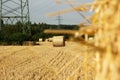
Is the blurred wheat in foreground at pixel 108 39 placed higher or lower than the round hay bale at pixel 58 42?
higher

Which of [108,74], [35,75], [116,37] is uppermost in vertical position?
[116,37]

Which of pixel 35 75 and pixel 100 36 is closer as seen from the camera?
pixel 100 36

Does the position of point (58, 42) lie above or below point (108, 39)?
below

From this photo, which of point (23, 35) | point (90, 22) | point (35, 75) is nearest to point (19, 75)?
point (35, 75)

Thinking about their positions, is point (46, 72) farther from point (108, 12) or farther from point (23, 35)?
point (23, 35)

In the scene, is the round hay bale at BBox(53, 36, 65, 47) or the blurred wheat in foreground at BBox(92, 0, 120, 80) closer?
the blurred wheat in foreground at BBox(92, 0, 120, 80)

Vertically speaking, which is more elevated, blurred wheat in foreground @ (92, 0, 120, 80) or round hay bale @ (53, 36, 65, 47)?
blurred wheat in foreground @ (92, 0, 120, 80)

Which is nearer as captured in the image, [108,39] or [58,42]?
[108,39]

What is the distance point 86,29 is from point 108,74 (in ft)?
0.81

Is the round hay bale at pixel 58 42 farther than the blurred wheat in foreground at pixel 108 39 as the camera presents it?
Yes

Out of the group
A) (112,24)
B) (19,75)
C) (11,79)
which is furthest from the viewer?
(19,75)

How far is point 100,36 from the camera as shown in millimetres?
2115

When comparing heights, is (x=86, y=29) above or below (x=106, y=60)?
above

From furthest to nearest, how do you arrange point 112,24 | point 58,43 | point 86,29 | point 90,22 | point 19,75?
point 58,43
point 19,75
point 90,22
point 86,29
point 112,24
